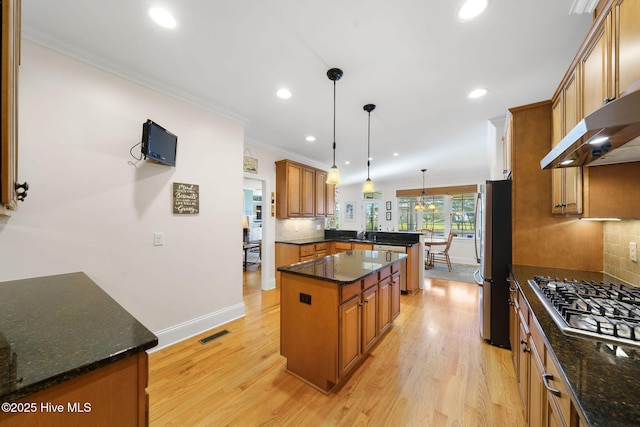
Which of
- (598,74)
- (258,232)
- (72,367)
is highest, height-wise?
(598,74)

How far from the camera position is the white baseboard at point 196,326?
94.2 inches

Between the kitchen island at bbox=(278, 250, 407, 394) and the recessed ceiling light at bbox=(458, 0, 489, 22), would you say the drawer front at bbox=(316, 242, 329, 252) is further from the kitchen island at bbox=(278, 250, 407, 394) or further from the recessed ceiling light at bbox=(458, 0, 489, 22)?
the recessed ceiling light at bbox=(458, 0, 489, 22)

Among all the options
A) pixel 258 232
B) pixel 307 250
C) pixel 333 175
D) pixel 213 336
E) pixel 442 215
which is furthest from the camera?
pixel 258 232

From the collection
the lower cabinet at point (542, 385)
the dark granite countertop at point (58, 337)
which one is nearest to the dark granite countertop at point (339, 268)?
the lower cabinet at point (542, 385)

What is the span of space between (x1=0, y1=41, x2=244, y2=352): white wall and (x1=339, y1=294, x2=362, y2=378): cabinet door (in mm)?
1754

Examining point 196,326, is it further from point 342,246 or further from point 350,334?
point 342,246

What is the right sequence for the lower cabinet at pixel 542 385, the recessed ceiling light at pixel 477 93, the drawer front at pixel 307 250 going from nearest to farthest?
the lower cabinet at pixel 542 385 < the recessed ceiling light at pixel 477 93 < the drawer front at pixel 307 250

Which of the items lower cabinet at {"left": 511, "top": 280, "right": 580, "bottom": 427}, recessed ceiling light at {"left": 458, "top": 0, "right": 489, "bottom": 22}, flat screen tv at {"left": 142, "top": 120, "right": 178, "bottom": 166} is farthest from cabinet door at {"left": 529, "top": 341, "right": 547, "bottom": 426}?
flat screen tv at {"left": 142, "top": 120, "right": 178, "bottom": 166}

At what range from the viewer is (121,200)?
2.13 meters

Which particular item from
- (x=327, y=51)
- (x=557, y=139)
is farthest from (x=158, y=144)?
(x=557, y=139)

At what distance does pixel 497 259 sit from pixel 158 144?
3.45m

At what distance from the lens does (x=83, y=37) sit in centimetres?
176

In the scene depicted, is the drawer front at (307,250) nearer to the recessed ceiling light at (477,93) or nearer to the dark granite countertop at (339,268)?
the dark granite countertop at (339,268)

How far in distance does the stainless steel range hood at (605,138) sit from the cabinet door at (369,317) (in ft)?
5.22
